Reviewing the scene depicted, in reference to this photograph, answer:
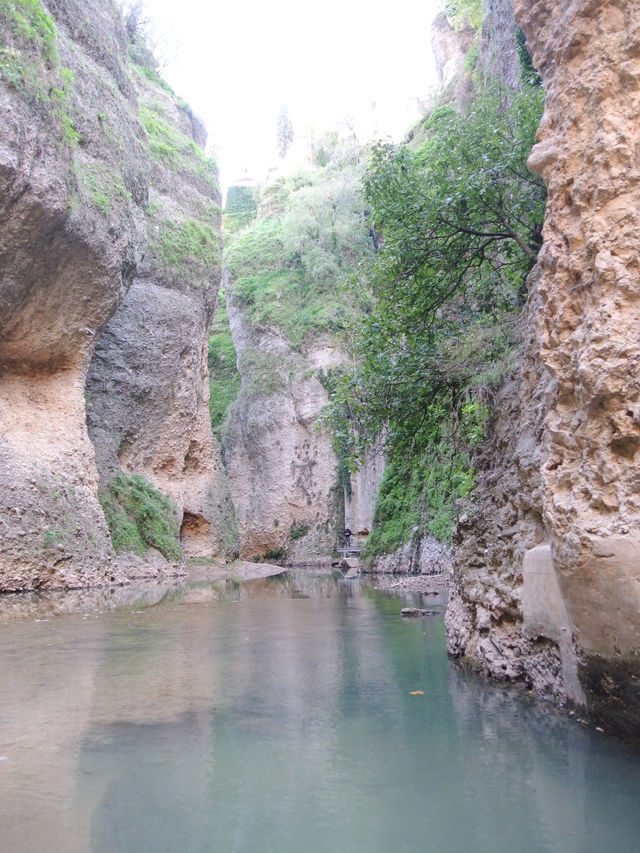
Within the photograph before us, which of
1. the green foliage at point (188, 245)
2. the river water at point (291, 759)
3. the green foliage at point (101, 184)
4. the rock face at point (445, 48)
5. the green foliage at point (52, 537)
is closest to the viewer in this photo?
the river water at point (291, 759)

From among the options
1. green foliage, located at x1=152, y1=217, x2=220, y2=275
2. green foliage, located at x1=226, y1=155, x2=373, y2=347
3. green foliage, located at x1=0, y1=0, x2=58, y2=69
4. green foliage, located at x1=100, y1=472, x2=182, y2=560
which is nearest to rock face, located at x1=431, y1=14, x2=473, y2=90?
green foliage, located at x1=226, y1=155, x2=373, y2=347

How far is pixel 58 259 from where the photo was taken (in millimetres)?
15023

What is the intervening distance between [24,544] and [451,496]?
9.96 meters

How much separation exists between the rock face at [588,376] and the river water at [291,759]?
469mm

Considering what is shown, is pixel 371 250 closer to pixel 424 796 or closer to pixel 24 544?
pixel 24 544

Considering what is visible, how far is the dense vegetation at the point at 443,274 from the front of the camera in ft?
25.8

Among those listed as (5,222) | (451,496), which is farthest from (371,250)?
(5,222)

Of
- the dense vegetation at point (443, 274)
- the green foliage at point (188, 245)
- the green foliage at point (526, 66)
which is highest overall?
the green foliage at point (188, 245)

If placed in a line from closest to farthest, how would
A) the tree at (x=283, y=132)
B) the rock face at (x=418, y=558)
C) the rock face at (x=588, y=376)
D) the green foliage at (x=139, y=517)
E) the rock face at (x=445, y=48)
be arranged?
1. the rock face at (x=588, y=376)
2. the rock face at (x=418, y=558)
3. the green foliage at (x=139, y=517)
4. the rock face at (x=445, y=48)
5. the tree at (x=283, y=132)

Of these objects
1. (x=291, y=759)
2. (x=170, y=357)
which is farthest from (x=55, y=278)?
(x=291, y=759)

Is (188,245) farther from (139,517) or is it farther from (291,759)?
(291,759)

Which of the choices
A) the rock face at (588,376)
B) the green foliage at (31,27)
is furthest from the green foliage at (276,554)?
the rock face at (588,376)

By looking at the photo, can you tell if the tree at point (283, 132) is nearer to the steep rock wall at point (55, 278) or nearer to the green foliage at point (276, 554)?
the green foliage at point (276, 554)

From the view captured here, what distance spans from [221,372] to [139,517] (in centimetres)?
2509
